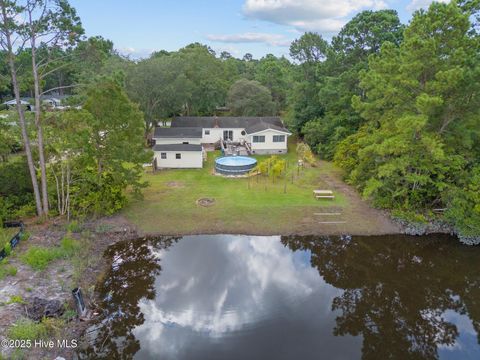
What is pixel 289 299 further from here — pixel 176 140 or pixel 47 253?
pixel 176 140

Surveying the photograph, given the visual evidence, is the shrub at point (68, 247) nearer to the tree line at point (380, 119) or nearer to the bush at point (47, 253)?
the bush at point (47, 253)

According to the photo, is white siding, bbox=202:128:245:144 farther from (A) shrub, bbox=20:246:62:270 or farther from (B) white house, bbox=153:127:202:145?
(A) shrub, bbox=20:246:62:270

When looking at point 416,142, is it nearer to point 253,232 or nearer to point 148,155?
point 253,232

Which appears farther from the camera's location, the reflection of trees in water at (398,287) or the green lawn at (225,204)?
the green lawn at (225,204)

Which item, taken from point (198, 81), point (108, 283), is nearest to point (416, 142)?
point (108, 283)

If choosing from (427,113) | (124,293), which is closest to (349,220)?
(427,113)

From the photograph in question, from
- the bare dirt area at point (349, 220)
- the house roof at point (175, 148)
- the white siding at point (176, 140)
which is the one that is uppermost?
the white siding at point (176, 140)

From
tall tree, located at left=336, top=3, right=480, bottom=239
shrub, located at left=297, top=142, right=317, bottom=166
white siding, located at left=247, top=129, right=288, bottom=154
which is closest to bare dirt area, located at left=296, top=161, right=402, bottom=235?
tall tree, located at left=336, top=3, right=480, bottom=239

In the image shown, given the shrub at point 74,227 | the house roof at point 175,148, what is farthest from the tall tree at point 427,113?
the shrub at point 74,227
